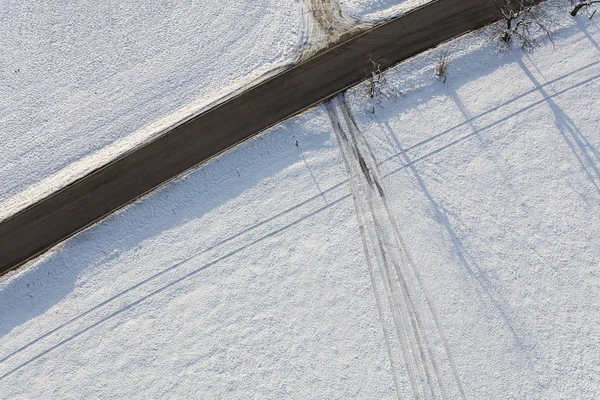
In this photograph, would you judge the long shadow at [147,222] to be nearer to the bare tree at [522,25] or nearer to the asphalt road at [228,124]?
the asphalt road at [228,124]

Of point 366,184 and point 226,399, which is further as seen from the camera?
point 366,184

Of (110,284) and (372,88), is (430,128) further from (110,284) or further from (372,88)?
(110,284)

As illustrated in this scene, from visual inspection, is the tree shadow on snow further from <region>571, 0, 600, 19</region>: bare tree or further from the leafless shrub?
<region>571, 0, 600, 19</region>: bare tree

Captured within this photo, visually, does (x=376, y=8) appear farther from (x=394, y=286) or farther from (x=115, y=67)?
(x=394, y=286)

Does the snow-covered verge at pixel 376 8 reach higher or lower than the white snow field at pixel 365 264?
higher

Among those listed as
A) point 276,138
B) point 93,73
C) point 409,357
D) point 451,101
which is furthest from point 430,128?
point 93,73

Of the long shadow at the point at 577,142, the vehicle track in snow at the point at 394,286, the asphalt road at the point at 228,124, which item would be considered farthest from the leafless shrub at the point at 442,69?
the vehicle track in snow at the point at 394,286

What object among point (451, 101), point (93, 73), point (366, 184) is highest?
point (93, 73)
